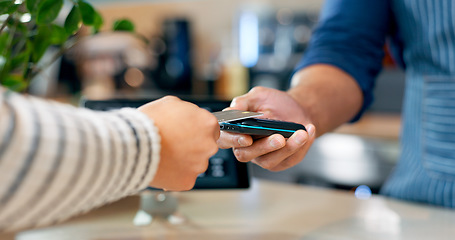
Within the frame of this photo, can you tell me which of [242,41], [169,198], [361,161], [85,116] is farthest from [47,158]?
[242,41]

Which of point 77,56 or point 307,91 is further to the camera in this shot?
point 77,56

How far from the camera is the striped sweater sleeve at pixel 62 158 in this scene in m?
0.29

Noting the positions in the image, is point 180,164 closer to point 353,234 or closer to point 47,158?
point 47,158

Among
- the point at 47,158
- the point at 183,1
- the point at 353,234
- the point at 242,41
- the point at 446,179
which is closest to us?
the point at 47,158

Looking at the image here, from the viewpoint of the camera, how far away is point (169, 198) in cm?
74

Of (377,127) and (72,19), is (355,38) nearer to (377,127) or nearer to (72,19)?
(72,19)

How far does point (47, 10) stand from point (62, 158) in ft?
0.90

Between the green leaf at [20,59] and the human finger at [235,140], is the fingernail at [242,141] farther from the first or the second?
the green leaf at [20,59]

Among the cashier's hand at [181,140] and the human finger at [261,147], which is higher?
the cashier's hand at [181,140]

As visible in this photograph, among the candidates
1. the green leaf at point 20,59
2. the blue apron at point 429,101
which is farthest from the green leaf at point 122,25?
the blue apron at point 429,101

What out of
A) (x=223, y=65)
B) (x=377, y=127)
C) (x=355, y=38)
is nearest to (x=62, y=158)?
(x=355, y=38)

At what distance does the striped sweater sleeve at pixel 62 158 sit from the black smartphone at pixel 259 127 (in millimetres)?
130

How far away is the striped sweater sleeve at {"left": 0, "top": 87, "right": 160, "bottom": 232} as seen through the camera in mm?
290

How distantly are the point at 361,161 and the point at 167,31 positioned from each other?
1378 mm
